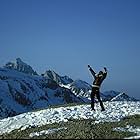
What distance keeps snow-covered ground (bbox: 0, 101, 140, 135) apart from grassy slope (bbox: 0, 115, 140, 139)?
3.28 ft

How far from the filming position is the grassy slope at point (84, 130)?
938 inches

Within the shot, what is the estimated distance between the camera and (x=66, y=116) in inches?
1224

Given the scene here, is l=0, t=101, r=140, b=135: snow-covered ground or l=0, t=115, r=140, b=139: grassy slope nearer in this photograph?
l=0, t=115, r=140, b=139: grassy slope

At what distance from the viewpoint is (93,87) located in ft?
102

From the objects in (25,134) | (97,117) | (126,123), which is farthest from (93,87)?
(25,134)

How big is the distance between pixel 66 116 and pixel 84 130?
6019mm

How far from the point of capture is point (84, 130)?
25.2 meters

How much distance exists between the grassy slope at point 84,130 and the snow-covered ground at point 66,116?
1.00 metres

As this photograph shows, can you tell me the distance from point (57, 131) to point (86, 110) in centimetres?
726

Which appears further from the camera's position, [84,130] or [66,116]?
[66,116]

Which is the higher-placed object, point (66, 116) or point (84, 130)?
point (66, 116)

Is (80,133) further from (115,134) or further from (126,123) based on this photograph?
(126,123)

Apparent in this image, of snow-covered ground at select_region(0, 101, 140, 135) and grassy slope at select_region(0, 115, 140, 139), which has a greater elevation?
snow-covered ground at select_region(0, 101, 140, 135)

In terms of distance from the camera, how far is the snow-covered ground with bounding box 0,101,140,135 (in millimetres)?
29658
